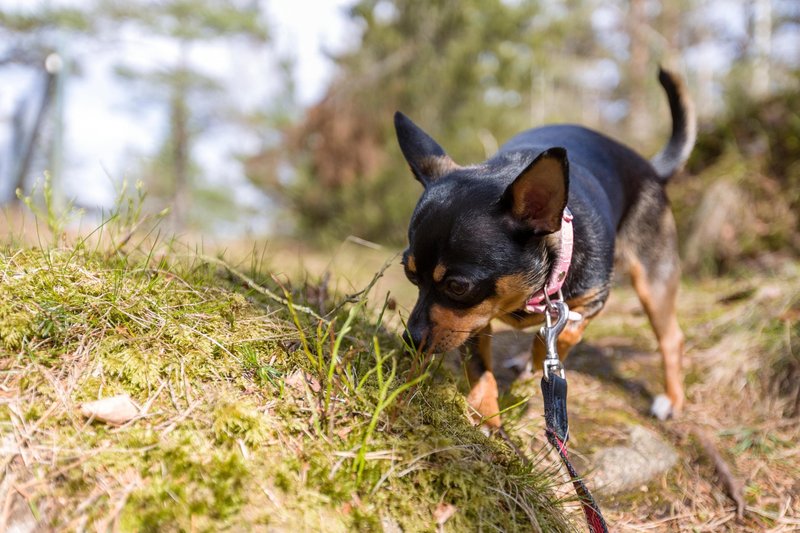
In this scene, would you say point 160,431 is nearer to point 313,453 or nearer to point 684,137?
point 313,453

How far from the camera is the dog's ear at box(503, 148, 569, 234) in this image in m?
2.02

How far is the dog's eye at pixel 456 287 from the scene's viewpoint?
233 cm

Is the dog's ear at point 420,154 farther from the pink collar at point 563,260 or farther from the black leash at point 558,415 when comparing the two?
the black leash at point 558,415

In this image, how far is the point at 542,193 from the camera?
221 cm

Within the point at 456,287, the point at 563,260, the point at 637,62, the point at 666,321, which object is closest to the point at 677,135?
the point at 666,321

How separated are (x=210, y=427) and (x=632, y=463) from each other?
1.97m

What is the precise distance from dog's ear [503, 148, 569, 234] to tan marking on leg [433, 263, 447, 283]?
40cm

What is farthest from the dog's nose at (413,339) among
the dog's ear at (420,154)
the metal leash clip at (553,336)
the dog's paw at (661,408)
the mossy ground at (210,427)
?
the dog's paw at (661,408)

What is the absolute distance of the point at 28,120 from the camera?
→ 26.2ft

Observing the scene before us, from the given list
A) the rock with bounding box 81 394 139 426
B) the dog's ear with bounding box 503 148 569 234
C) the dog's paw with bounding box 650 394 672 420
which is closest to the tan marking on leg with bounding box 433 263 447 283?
the dog's ear with bounding box 503 148 569 234

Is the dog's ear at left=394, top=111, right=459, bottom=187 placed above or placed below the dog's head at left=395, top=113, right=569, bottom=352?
above

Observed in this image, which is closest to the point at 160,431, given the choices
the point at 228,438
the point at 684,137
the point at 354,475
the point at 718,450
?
the point at 228,438

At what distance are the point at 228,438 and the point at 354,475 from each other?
37 cm

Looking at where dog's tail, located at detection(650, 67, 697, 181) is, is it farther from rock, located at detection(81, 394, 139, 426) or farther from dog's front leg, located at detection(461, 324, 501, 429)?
rock, located at detection(81, 394, 139, 426)
